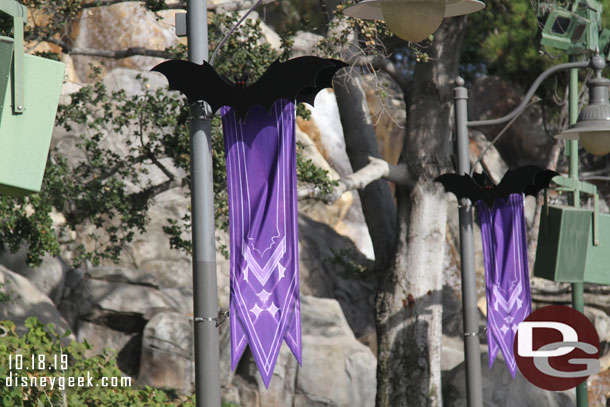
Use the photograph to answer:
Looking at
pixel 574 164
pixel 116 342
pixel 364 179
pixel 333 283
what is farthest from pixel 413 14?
pixel 333 283

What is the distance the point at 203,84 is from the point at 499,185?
6355 mm

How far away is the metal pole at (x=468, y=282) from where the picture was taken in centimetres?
1182

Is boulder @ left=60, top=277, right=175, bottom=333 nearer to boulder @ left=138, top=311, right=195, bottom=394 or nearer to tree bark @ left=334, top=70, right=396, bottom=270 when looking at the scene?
boulder @ left=138, top=311, right=195, bottom=394

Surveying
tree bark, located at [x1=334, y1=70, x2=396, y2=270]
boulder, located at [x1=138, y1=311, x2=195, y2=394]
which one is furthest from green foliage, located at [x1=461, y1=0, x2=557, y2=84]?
boulder, located at [x1=138, y1=311, x2=195, y2=394]

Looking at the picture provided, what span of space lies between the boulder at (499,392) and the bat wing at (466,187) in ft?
26.4

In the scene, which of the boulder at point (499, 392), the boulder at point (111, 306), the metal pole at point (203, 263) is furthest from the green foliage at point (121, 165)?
the metal pole at point (203, 263)

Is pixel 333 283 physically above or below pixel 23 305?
above

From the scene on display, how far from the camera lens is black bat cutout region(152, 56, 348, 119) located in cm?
687

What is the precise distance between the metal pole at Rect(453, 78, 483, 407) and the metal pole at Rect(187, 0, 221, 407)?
583 centimetres

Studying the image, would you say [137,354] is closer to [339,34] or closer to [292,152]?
[339,34]

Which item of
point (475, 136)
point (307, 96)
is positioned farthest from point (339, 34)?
point (475, 136)

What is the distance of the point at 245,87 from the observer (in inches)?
273

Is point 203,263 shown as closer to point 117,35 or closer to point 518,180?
point 518,180

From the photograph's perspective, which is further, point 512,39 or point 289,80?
point 512,39
